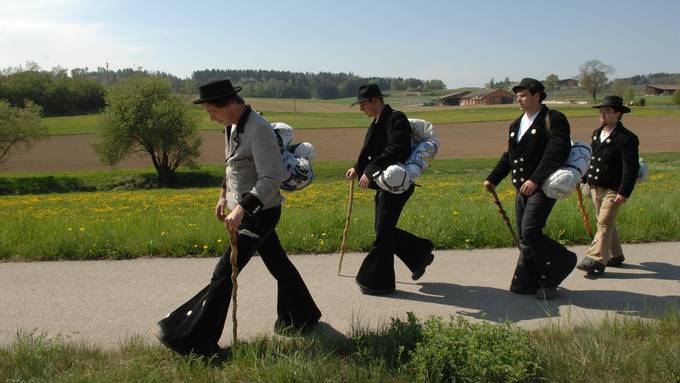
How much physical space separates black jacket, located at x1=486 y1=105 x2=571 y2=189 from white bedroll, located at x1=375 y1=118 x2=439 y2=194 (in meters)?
0.75

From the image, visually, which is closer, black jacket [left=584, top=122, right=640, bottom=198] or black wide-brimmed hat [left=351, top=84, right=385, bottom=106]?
black wide-brimmed hat [left=351, top=84, right=385, bottom=106]

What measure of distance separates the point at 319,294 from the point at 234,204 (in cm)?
149

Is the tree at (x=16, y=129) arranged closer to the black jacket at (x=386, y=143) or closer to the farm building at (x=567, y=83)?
the black jacket at (x=386, y=143)

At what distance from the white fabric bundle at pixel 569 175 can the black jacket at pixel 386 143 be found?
1296 mm

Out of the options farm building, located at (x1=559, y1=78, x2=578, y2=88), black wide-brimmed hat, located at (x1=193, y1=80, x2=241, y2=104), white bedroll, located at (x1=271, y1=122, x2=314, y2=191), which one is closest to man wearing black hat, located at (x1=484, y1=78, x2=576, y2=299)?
white bedroll, located at (x1=271, y1=122, x2=314, y2=191)

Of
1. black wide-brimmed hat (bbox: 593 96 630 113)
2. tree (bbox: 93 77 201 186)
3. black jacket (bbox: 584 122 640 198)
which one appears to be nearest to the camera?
black jacket (bbox: 584 122 640 198)

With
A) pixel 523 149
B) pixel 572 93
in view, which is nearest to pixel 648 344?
pixel 523 149

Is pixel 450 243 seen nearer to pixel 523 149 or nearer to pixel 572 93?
pixel 523 149

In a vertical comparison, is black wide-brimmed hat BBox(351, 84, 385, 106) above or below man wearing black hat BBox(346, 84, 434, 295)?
above

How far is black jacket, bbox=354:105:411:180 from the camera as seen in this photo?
542cm

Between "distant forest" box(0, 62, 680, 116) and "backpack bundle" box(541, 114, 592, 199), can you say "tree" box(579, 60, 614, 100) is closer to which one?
"distant forest" box(0, 62, 680, 116)

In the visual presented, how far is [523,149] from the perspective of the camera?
17.9ft

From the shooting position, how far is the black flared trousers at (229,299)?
154 inches

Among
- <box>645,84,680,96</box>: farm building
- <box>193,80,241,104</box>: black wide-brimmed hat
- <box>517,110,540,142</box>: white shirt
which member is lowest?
<box>517,110,540,142</box>: white shirt
